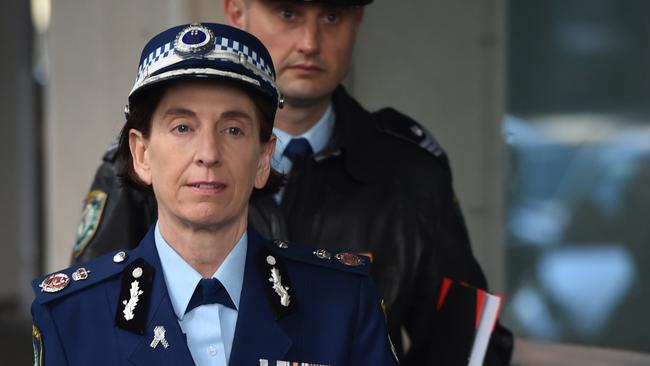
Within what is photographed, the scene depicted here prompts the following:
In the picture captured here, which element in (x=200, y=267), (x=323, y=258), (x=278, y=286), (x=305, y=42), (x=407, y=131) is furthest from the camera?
(x=407, y=131)

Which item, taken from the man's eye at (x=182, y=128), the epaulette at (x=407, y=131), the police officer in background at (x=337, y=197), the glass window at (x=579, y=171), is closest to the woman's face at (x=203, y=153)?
the man's eye at (x=182, y=128)

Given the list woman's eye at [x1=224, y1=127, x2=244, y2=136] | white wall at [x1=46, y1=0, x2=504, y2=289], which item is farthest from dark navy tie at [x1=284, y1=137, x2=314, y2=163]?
white wall at [x1=46, y1=0, x2=504, y2=289]

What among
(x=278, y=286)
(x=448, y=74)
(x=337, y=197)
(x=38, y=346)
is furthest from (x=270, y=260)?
(x=448, y=74)

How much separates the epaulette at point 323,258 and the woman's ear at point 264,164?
15 cm

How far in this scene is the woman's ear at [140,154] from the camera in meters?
2.58

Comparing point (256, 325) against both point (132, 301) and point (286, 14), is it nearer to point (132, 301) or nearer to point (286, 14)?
point (132, 301)

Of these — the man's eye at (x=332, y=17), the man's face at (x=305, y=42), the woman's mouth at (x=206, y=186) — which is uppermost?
the man's eye at (x=332, y=17)

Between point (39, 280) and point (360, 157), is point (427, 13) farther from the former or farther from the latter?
point (39, 280)

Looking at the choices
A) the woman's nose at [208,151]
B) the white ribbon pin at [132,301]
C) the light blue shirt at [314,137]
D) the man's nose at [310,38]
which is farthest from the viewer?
the light blue shirt at [314,137]

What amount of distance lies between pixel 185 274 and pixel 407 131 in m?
1.26

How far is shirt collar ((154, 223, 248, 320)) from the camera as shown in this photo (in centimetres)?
253

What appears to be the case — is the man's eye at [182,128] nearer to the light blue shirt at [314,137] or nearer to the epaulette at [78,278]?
the epaulette at [78,278]

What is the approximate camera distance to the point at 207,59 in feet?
8.16

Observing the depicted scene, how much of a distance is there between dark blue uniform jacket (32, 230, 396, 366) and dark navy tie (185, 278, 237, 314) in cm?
5
